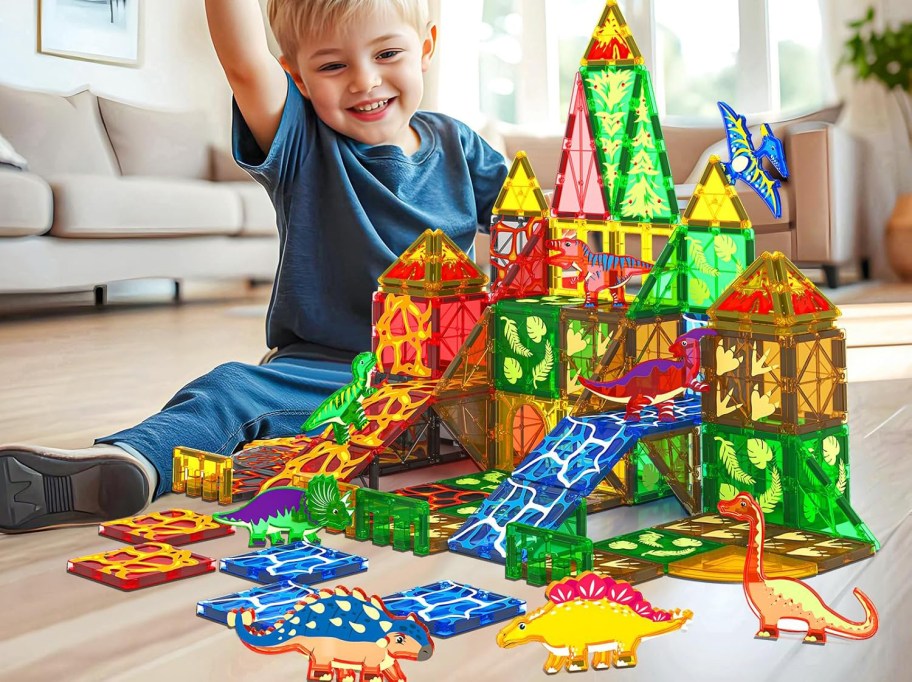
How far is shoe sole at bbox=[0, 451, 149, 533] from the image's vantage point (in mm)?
964

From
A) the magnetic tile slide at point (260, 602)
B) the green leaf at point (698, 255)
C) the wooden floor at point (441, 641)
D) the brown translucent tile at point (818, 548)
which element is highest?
the green leaf at point (698, 255)

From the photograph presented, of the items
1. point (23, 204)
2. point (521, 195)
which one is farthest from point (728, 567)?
point (23, 204)

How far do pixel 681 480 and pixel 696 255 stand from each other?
21cm

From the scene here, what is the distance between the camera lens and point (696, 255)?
101 centimetres

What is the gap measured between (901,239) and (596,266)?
3.01 metres

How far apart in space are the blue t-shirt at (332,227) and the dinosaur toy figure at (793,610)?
768mm

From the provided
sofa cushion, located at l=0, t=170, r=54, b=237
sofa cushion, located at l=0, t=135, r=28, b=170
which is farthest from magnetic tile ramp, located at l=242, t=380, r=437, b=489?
sofa cushion, located at l=0, t=135, r=28, b=170

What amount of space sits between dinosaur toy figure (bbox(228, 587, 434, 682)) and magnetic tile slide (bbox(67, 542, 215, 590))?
0.67ft

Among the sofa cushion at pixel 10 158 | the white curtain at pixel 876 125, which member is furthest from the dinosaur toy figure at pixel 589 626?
the white curtain at pixel 876 125

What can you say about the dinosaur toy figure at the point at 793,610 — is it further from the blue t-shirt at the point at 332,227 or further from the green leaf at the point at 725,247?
the blue t-shirt at the point at 332,227

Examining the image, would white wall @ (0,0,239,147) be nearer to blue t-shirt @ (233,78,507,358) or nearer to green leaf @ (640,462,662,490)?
blue t-shirt @ (233,78,507,358)

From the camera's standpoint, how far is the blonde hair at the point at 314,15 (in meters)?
1.28

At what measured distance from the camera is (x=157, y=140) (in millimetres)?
3971

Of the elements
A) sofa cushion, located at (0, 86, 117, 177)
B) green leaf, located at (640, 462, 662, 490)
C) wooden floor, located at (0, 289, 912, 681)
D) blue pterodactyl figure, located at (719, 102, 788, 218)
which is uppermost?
sofa cushion, located at (0, 86, 117, 177)
